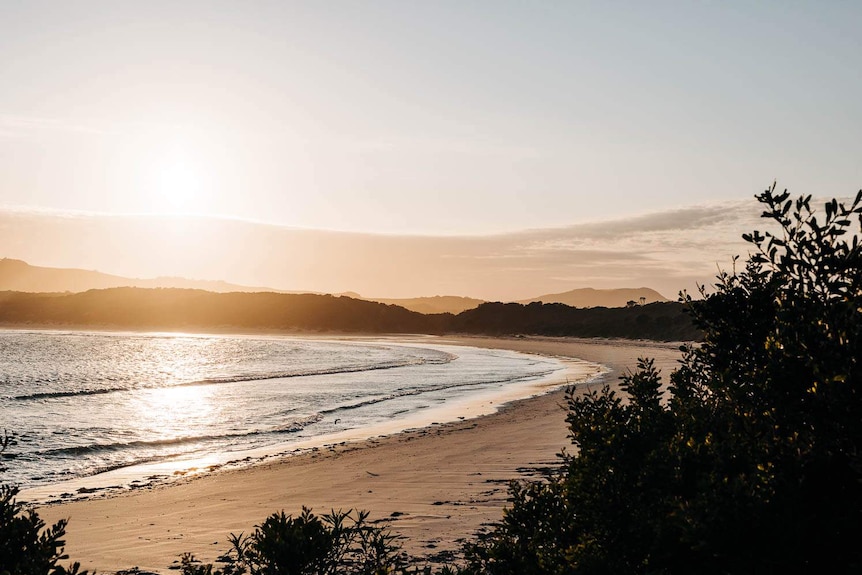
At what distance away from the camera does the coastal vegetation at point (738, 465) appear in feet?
10.3

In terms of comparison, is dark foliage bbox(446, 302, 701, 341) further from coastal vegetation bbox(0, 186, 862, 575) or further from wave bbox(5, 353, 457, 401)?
coastal vegetation bbox(0, 186, 862, 575)

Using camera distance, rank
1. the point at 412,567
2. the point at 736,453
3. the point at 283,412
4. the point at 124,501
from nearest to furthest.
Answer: the point at 736,453 → the point at 412,567 → the point at 124,501 → the point at 283,412

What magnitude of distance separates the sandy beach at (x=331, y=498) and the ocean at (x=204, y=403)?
7.37ft

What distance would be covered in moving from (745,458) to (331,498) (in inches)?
353

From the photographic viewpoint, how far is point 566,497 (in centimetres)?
467

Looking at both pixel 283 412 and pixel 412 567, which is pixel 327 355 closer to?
pixel 283 412

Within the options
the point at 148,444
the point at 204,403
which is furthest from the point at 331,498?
the point at 204,403

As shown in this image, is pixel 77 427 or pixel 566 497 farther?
pixel 77 427

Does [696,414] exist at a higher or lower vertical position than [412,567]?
higher

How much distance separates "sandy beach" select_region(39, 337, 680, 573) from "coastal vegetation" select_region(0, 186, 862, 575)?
3.98 metres

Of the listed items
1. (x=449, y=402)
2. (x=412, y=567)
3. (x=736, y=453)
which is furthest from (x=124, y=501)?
(x=449, y=402)

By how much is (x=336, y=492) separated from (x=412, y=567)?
4.57 metres

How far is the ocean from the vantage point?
16844mm

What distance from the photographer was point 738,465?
149 inches
